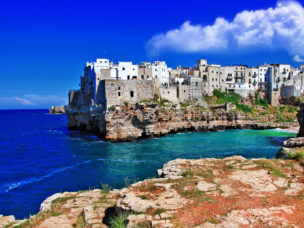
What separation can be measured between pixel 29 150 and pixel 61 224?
107 feet

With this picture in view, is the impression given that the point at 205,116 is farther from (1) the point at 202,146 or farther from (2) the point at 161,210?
(2) the point at 161,210

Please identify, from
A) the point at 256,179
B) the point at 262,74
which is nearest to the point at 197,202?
the point at 256,179

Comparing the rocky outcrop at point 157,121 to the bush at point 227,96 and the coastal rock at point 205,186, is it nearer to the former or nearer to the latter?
the bush at point 227,96

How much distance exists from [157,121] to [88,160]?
20370 millimetres

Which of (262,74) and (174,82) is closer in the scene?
(174,82)

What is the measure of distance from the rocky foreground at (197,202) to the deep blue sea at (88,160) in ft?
21.4

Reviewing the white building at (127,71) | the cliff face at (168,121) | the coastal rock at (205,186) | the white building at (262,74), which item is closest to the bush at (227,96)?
the cliff face at (168,121)

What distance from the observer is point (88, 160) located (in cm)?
3117

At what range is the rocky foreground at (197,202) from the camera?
9.55m

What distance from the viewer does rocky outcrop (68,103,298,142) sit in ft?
147

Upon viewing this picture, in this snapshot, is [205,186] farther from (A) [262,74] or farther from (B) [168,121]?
(A) [262,74]

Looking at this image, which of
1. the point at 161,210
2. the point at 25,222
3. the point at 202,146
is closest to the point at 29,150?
the point at 202,146

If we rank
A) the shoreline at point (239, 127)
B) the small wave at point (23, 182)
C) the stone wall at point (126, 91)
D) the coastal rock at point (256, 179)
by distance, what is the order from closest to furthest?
the coastal rock at point (256, 179) → the small wave at point (23, 182) → the stone wall at point (126, 91) → the shoreline at point (239, 127)

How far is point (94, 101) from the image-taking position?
49.5 metres
